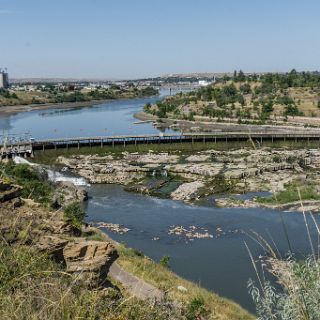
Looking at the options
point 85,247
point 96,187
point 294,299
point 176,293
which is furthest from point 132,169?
point 294,299

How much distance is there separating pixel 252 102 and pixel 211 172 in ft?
218

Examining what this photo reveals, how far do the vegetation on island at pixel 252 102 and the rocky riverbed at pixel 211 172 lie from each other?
37283 millimetres

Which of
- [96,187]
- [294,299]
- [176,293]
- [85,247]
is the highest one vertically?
[294,299]

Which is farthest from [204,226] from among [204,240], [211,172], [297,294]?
[297,294]

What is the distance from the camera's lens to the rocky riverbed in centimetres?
4019

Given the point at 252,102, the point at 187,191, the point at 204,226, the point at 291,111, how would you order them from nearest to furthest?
the point at 204,226, the point at 187,191, the point at 291,111, the point at 252,102

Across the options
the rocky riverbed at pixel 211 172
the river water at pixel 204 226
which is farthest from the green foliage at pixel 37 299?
the rocky riverbed at pixel 211 172

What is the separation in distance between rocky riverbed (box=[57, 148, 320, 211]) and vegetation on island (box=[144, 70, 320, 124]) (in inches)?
1468

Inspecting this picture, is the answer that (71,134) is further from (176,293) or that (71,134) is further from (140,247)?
(176,293)

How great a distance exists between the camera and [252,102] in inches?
4363

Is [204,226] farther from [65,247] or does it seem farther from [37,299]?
[37,299]

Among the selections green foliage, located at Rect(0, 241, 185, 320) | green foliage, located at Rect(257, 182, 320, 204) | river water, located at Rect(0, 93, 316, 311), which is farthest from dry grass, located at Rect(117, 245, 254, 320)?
green foliage, located at Rect(257, 182, 320, 204)

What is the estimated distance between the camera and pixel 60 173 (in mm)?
51688

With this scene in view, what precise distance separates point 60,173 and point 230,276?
32.0 m
